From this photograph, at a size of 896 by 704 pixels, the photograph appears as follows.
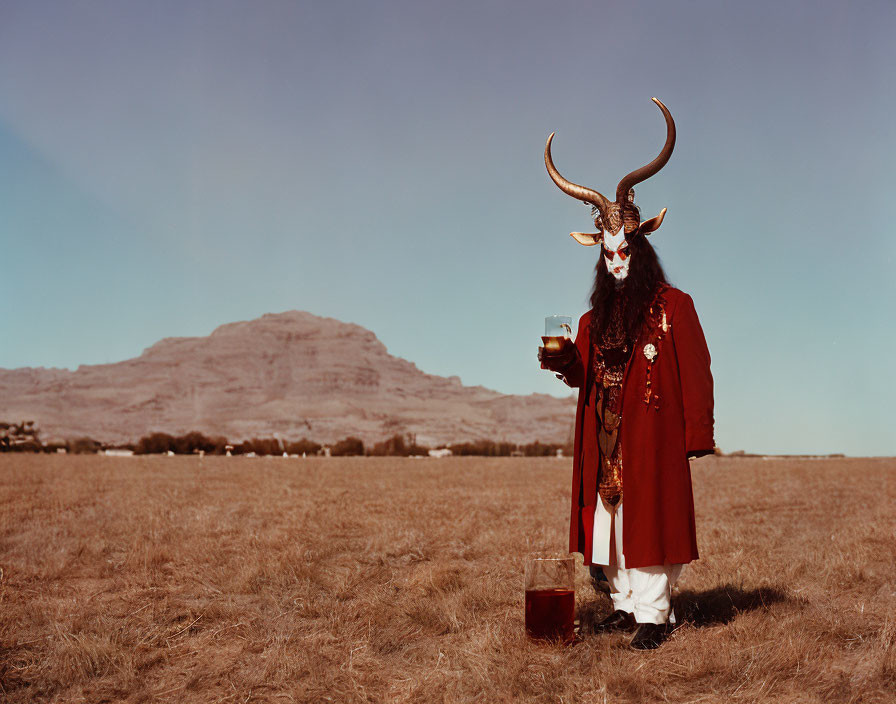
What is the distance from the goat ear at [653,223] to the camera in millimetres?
4770

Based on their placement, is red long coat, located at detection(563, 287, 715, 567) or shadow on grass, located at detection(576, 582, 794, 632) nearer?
red long coat, located at detection(563, 287, 715, 567)

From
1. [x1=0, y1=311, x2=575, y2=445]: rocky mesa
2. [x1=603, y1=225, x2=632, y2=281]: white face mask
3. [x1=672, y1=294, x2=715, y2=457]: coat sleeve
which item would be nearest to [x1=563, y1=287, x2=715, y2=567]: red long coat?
[x1=672, y1=294, x2=715, y2=457]: coat sleeve

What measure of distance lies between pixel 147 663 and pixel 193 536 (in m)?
3.95

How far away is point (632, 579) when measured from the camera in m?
4.62

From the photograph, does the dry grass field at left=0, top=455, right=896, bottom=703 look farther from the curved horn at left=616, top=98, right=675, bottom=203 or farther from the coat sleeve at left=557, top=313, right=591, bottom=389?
the curved horn at left=616, top=98, right=675, bottom=203

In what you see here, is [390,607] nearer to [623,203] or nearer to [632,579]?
[632,579]

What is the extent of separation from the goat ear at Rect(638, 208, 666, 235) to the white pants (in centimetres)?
184

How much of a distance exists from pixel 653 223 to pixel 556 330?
105 cm

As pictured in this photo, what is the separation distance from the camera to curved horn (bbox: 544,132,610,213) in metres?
4.82

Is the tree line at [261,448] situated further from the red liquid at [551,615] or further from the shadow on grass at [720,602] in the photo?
the red liquid at [551,615]

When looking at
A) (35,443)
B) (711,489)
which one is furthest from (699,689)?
(35,443)

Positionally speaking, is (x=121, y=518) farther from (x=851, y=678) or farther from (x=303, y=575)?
(x=851, y=678)

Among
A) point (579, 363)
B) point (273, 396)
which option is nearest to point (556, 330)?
point (579, 363)

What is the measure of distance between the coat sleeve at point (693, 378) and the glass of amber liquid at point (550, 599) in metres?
1.09
